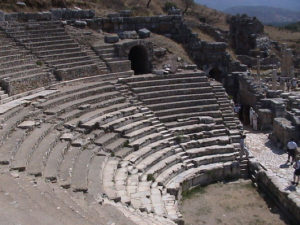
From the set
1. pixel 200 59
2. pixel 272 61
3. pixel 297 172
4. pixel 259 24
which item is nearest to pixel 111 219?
pixel 297 172

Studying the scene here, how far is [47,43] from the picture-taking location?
18.8m

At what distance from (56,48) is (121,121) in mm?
5778

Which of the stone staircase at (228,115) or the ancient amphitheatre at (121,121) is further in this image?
the stone staircase at (228,115)

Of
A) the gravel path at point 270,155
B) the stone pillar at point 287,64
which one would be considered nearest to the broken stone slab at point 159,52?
the gravel path at point 270,155

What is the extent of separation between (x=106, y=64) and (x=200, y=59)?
5.98 m

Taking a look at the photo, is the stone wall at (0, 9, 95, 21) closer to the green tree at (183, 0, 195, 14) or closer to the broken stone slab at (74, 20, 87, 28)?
the broken stone slab at (74, 20, 87, 28)

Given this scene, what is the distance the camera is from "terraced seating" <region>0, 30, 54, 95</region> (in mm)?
14927

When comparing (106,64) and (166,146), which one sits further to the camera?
(106,64)

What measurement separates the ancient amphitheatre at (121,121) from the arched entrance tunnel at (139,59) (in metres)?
0.06

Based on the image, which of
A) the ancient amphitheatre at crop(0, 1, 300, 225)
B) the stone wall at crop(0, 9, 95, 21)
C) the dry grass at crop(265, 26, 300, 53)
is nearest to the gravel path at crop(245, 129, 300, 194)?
the ancient amphitheatre at crop(0, 1, 300, 225)

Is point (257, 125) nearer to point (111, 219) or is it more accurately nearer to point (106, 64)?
point (106, 64)

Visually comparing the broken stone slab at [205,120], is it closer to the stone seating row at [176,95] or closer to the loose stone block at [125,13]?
the stone seating row at [176,95]

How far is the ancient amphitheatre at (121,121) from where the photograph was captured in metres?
9.64

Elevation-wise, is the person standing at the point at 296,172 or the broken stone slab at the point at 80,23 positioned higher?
the broken stone slab at the point at 80,23
